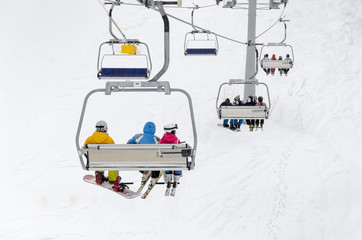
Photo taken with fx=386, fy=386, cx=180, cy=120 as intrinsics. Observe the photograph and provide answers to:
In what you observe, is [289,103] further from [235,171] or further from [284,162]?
[235,171]

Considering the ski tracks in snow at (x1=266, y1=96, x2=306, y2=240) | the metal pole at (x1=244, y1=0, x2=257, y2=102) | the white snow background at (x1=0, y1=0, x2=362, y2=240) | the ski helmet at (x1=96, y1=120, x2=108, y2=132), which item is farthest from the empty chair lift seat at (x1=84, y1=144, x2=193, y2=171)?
the metal pole at (x1=244, y1=0, x2=257, y2=102)

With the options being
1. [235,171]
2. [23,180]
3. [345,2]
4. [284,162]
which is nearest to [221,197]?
[235,171]

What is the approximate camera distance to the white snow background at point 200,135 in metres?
7.38

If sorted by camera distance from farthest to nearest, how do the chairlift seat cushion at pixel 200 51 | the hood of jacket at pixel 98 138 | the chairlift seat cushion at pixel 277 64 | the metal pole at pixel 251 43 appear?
the chairlift seat cushion at pixel 277 64 → the metal pole at pixel 251 43 → the chairlift seat cushion at pixel 200 51 → the hood of jacket at pixel 98 138

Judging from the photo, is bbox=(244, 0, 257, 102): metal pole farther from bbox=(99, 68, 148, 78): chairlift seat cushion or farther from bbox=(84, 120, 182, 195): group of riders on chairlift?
bbox=(84, 120, 182, 195): group of riders on chairlift

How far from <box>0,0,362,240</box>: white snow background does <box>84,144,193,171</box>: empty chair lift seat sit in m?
2.78

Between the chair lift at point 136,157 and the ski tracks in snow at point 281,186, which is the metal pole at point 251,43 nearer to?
the ski tracks in snow at point 281,186

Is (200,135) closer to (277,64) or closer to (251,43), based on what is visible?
(251,43)

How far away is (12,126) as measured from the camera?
45.3 feet

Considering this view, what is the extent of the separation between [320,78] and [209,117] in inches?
259

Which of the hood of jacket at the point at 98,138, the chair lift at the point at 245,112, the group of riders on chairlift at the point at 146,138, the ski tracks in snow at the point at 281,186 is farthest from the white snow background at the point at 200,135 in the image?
the hood of jacket at the point at 98,138

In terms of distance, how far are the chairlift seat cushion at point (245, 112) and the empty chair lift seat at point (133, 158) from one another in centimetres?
446

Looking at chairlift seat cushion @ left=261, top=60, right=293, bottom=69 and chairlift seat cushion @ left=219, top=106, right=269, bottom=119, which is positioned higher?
chairlift seat cushion @ left=261, top=60, right=293, bottom=69

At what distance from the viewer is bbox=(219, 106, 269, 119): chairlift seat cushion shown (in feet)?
28.9
